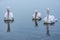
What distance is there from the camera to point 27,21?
4.69 meters

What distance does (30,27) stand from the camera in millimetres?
4426

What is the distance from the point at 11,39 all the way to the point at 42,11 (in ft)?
5.05

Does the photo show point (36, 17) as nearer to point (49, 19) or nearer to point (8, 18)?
point (49, 19)

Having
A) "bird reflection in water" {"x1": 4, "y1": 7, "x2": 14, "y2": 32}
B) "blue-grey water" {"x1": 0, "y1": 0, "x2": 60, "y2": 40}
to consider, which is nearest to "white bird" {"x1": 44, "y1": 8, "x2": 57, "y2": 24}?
"blue-grey water" {"x1": 0, "y1": 0, "x2": 60, "y2": 40}

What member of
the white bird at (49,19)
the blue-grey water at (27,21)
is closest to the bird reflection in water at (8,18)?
the blue-grey water at (27,21)

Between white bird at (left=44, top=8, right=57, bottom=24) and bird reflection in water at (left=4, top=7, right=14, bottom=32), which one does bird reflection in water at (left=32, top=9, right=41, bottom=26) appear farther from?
bird reflection in water at (left=4, top=7, right=14, bottom=32)

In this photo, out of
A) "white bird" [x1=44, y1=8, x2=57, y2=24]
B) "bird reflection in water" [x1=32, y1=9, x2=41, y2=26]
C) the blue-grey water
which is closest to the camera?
the blue-grey water

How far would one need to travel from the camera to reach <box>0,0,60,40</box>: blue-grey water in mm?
4051

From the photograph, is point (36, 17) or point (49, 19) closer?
point (49, 19)

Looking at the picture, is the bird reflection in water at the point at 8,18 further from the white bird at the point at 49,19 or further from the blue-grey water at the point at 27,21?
the white bird at the point at 49,19

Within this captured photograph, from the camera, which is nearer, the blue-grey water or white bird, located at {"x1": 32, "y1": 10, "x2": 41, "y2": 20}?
the blue-grey water

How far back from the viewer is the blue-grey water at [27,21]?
405 centimetres

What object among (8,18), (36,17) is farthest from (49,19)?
(8,18)

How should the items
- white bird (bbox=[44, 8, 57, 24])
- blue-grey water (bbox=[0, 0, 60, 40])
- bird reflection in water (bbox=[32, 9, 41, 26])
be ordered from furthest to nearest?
bird reflection in water (bbox=[32, 9, 41, 26]), white bird (bbox=[44, 8, 57, 24]), blue-grey water (bbox=[0, 0, 60, 40])
